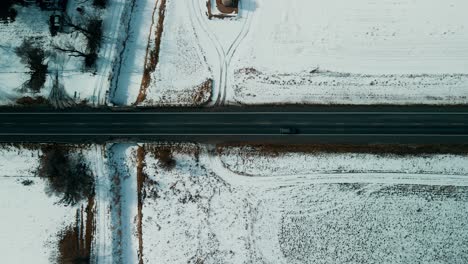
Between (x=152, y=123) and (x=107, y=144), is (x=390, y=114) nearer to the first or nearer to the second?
(x=152, y=123)

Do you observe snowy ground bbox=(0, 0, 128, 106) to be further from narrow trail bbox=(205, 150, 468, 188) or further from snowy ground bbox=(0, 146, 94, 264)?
narrow trail bbox=(205, 150, 468, 188)

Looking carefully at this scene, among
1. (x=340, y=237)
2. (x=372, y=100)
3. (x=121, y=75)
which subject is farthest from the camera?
(x=121, y=75)

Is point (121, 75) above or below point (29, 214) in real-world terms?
above

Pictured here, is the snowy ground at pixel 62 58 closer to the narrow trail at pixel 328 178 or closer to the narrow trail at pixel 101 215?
the narrow trail at pixel 101 215

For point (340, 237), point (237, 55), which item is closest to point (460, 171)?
point (340, 237)

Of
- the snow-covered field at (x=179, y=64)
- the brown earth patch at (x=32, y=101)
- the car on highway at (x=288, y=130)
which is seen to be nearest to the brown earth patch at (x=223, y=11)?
the snow-covered field at (x=179, y=64)

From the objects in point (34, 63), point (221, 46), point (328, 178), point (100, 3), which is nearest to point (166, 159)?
point (221, 46)

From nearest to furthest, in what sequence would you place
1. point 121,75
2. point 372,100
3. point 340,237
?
point 340,237, point 372,100, point 121,75
